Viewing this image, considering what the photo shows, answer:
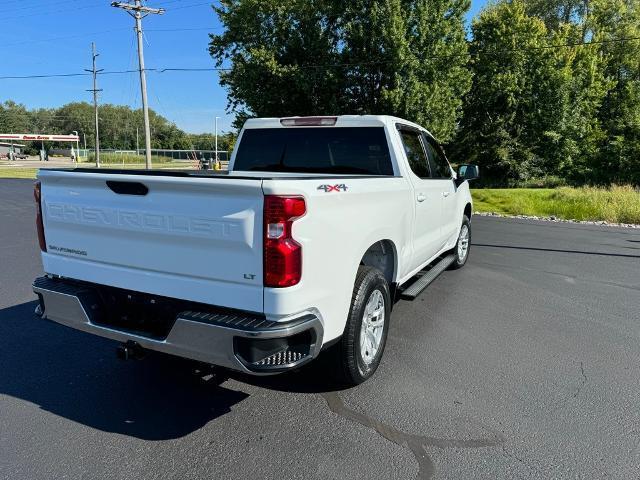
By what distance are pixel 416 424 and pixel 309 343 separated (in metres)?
0.93

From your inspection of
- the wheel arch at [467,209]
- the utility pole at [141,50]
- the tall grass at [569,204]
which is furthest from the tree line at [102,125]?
the wheel arch at [467,209]

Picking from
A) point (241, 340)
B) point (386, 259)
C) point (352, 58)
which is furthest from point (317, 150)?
point (352, 58)

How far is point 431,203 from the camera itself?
493cm

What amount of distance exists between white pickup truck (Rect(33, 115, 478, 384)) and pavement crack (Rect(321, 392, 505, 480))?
35 cm

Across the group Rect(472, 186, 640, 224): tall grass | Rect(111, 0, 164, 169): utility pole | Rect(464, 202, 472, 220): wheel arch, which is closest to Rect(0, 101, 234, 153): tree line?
Rect(111, 0, 164, 169): utility pole

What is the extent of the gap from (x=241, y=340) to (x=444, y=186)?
11.9 ft

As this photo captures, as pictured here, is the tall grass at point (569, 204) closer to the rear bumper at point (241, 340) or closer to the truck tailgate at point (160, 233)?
the rear bumper at point (241, 340)

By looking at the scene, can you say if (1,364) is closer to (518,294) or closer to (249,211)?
(249,211)

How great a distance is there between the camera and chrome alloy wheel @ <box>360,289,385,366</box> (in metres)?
3.46

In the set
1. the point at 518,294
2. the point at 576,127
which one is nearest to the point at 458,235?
the point at 518,294

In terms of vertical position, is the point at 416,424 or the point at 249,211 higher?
the point at 249,211

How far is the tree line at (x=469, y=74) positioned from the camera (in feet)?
72.5

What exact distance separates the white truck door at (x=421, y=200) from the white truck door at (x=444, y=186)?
149mm

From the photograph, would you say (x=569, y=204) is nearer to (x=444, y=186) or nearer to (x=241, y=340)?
(x=444, y=186)
